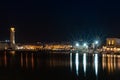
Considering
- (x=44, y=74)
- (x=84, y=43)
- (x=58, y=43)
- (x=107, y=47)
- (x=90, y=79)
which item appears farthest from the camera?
(x=58, y=43)

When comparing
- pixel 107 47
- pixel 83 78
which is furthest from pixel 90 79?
pixel 107 47

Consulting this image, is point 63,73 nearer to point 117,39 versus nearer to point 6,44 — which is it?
point 117,39

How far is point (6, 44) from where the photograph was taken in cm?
10406

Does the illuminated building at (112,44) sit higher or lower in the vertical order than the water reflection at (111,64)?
higher

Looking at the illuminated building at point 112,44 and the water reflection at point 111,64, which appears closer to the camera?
the water reflection at point 111,64

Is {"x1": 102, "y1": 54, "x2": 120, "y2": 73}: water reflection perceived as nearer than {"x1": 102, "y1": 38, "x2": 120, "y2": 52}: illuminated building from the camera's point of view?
Yes

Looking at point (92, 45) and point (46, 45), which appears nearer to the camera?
point (92, 45)

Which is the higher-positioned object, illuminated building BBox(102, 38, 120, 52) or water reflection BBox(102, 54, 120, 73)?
illuminated building BBox(102, 38, 120, 52)

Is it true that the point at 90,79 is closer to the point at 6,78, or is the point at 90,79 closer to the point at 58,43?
the point at 6,78

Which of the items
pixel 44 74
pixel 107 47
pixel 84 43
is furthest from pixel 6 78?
pixel 84 43

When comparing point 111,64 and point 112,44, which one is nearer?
point 111,64

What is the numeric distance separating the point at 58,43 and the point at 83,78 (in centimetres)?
8899

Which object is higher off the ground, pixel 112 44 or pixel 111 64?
pixel 112 44

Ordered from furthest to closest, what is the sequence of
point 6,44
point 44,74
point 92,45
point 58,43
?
point 58,43
point 6,44
point 92,45
point 44,74
